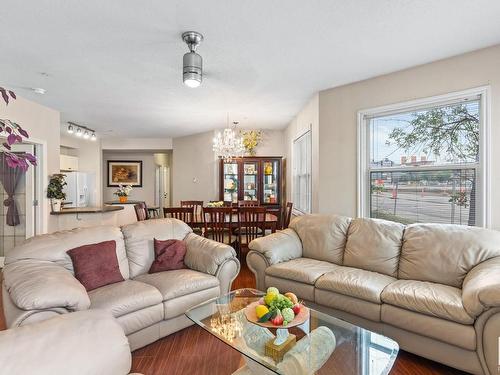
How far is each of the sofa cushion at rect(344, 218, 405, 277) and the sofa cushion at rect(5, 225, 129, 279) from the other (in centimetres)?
231

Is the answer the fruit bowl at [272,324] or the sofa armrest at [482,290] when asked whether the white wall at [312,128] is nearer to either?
the sofa armrest at [482,290]

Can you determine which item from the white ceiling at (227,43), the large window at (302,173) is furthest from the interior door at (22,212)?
the large window at (302,173)

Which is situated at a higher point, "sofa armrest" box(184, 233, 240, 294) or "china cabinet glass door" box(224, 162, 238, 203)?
"china cabinet glass door" box(224, 162, 238, 203)

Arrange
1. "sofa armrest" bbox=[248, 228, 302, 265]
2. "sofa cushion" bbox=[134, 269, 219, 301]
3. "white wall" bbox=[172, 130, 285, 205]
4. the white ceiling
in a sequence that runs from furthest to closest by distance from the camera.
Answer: "white wall" bbox=[172, 130, 285, 205], "sofa armrest" bbox=[248, 228, 302, 265], "sofa cushion" bbox=[134, 269, 219, 301], the white ceiling

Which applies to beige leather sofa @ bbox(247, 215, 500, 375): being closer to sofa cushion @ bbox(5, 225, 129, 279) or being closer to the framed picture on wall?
sofa cushion @ bbox(5, 225, 129, 279)

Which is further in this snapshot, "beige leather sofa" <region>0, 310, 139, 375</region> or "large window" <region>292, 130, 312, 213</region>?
"large window" <region>292, 130, 312, 213</region>

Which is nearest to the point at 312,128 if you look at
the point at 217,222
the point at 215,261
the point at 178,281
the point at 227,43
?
the point at 217,222

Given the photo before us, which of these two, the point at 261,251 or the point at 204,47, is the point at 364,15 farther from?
the point at 261,251

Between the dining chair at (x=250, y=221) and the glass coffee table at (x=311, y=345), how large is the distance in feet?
6.12

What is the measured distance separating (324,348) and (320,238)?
163 cm

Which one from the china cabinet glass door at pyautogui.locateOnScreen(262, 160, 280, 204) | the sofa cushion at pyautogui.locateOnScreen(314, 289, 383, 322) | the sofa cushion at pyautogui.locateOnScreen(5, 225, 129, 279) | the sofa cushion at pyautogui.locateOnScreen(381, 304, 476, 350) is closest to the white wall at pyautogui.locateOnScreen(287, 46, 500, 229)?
the sofa cushion at pyautogui.locateOnScreen(381, 304, 476, 350)

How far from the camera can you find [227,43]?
2.46 meters

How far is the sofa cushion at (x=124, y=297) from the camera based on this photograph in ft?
6.81

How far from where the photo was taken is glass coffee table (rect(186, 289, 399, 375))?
60.0 inches
